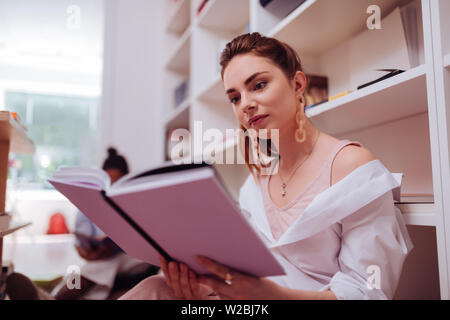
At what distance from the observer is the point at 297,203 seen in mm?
769

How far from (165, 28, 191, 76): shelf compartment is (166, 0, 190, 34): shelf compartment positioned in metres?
0.12

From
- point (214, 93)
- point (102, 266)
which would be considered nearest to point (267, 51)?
point (214, 93)

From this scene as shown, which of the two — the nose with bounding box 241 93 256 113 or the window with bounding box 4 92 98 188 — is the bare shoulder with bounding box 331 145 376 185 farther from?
the window with bounding box 4 92 98 188

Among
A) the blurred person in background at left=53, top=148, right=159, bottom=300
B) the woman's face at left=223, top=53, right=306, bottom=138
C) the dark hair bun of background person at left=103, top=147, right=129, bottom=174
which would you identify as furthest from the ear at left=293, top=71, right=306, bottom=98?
the dark hair bun of background person at left=103, top=147, right=129, bottom=174

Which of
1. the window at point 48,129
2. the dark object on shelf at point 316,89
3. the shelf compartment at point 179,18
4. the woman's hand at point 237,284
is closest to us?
the woman's hand at point 237,284

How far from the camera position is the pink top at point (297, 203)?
28.4 inches

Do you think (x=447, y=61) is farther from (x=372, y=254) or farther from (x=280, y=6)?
(x=280, y=6)

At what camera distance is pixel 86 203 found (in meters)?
0.58

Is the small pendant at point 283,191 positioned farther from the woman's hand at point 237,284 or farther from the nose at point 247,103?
the woman's hand at point 237,284

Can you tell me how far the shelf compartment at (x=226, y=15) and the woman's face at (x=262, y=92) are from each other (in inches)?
25.7

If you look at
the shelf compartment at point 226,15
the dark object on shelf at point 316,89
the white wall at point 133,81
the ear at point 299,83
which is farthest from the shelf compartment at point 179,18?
the ear at point 299,83

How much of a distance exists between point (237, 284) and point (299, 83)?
0.50 metres

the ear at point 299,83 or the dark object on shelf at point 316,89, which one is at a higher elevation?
the dark object on shelf at point 316,89
